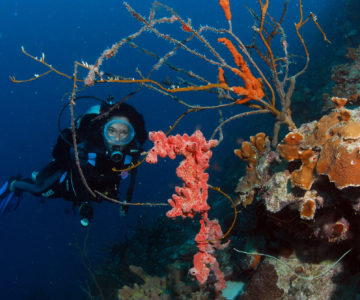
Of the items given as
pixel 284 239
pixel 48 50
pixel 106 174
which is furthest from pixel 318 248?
pixel 48 50

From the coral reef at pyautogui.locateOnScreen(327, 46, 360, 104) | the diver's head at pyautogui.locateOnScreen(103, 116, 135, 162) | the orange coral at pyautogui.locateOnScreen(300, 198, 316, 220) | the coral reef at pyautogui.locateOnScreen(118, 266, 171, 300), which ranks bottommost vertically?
the coral reef at pyautogui.locateOnScreen(118, 266, 171, 300)

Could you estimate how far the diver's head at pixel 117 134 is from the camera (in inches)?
197

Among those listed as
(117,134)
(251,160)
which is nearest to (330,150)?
(251,160)

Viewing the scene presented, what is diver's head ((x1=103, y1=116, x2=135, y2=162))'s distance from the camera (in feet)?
16.4

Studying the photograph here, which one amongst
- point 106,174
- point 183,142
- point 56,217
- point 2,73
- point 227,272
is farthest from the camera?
point 2,73

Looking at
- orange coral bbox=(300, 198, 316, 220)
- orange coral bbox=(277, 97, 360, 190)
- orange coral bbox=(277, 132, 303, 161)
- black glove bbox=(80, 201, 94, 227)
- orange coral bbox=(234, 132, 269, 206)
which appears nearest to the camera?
orange coral bbox=(277, 97, 360, 190)

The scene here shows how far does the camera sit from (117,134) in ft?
16.7

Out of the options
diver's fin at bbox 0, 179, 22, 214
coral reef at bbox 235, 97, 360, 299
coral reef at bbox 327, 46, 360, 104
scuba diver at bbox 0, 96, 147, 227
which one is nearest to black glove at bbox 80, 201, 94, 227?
scuba diver at bbox 0, 96, 147, 227

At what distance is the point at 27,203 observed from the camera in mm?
52062

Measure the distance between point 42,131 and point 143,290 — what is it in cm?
8406

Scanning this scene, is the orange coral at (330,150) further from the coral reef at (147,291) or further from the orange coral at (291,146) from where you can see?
the coral reef at (147,291)

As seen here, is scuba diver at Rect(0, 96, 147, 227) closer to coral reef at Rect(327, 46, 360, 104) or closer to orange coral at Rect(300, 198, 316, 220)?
orange coral at Rect(300, 198, 316, 220)

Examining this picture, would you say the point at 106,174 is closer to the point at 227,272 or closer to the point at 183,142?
the point at 227,272

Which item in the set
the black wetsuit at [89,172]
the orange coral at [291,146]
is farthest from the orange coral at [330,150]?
the black wetsuit at [89,172]
